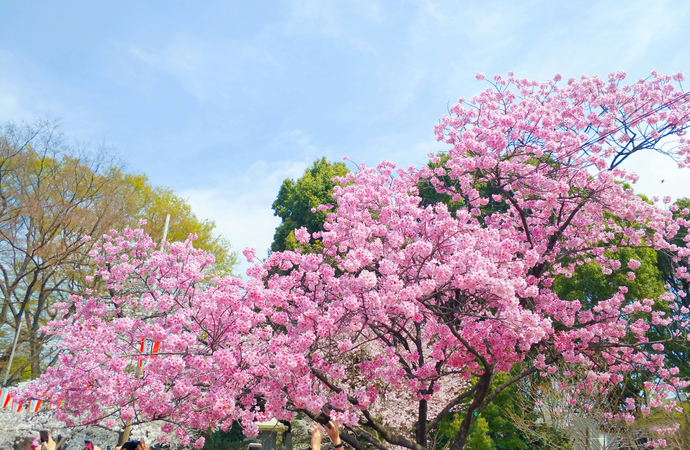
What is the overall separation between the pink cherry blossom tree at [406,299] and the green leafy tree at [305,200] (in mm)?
10610

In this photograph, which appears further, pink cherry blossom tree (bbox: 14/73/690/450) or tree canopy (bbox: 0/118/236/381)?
tree canopy (bbox: 0/118/236/381)

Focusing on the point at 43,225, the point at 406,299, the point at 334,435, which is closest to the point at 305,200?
the point at 43,225

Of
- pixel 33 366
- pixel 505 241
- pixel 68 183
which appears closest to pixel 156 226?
pixel 68 183

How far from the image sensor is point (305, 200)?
1989cm

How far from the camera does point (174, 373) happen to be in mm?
5164

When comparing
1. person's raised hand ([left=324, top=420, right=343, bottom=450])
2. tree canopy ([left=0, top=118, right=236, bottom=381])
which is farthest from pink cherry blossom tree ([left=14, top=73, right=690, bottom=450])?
tree canopy ([left=0, top=118, right=236, bottom=381])

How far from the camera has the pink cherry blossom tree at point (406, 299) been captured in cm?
515

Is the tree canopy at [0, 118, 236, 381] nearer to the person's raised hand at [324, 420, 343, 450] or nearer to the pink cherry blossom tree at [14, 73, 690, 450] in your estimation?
the pink cherry blossom tree at [14, 73, 690, 450]

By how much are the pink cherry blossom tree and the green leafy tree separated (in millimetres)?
10610

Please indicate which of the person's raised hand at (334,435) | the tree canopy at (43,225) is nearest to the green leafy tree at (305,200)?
the tree canopy at (43,225)

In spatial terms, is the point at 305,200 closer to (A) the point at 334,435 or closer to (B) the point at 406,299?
(B) the point at 406,299

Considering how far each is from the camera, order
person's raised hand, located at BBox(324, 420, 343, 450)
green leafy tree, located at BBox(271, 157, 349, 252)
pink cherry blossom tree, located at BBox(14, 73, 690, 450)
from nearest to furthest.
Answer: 1. person's raised hand, located at BBox(324, 420, 343, 450)
2. pink cherry blossom tree, located at BBox(14, 73, 690, 450)
3. green leafy tree, located at BBox(271, 157, 349, 252)

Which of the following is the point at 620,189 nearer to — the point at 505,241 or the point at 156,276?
the point at 505,241

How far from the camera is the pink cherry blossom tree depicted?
5.15 meters
